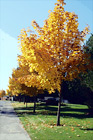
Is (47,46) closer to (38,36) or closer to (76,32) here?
(38,36)

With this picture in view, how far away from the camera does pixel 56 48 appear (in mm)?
11586

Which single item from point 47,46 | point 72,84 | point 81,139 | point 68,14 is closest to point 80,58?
point 47,46

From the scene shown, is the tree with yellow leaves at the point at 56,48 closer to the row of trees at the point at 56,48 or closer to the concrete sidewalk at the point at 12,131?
the row of trees at the point at 56,48

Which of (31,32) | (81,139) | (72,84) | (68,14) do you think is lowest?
(81,139)

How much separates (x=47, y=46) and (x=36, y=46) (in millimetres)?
705

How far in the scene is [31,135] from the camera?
880 centimetres

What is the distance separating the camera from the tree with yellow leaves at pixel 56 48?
36.7 feet

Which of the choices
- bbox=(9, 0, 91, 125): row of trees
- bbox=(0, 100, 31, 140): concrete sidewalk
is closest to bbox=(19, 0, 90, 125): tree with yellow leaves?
bbox=(9, 0, 91, 125): row of trees

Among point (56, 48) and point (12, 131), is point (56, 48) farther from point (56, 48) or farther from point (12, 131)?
point (12, 131)

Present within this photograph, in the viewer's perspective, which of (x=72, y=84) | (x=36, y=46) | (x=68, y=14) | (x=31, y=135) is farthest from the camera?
(x=72, y=84)

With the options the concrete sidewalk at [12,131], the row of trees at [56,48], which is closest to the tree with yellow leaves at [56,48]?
the row of trees at [56,48]

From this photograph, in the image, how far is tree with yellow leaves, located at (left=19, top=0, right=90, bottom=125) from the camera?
1120cm

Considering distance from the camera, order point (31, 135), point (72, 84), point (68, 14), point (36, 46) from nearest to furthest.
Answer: point (31, 135)
point (36, 46)
point (68, 14)
point (72, 84)

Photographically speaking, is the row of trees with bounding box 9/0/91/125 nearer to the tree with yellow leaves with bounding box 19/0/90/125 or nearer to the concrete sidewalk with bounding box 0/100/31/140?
the tree with yellow leaves with bounding box 19/0/90/125
